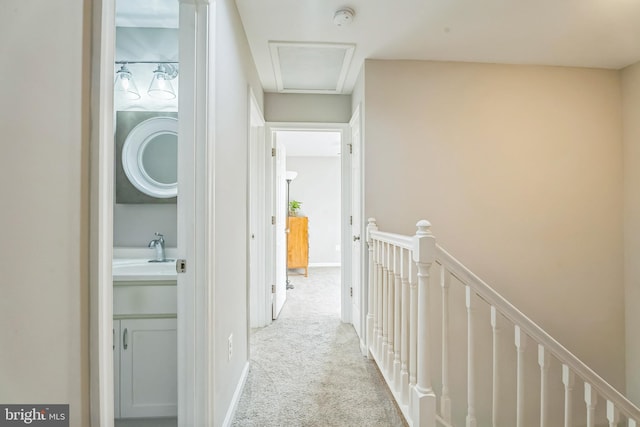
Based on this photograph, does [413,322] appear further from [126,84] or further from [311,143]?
[311,143]

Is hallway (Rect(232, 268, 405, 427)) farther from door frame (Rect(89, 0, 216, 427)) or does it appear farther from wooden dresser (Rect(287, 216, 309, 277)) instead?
wooden dresser (Rect(287, 216, 309, 277))

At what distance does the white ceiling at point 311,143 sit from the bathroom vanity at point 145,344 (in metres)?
3.19

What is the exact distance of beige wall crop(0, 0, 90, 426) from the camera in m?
0.44

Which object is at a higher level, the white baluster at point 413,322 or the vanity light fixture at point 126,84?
the vanity light fixture at point 126,84

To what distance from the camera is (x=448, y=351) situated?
146 centimetres

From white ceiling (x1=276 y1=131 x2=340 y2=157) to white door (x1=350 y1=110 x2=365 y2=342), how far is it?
1.59m

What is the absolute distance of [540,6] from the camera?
1856mm

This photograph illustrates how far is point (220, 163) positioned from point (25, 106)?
1.03m

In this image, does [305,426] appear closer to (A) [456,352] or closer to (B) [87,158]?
(A) [456,352]

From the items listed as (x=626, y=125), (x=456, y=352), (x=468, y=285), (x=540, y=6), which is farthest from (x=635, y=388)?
(x=540, y=6)

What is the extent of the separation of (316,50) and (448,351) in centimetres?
220

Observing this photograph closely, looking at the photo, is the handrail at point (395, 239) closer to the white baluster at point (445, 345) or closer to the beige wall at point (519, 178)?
the white baluster at point (445, 345)

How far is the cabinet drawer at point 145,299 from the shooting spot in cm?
148

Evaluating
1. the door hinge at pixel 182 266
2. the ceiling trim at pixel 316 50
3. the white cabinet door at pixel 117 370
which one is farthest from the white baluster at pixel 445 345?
→ the ceiling trim at pixel 316 50
